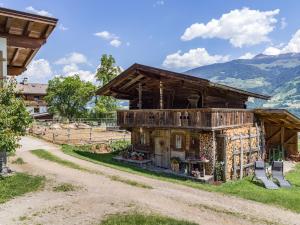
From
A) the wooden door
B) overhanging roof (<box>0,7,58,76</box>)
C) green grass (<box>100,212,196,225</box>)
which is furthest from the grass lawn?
overhanging roof (<box>0,7,58,76</box>)

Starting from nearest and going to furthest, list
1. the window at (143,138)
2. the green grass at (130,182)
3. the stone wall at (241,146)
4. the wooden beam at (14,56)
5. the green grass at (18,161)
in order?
the wooden beam at (14,56) → the green grass at (130,182) → the green grass at (18,161) → the stone wall at (241,146) → the window at (143,138)

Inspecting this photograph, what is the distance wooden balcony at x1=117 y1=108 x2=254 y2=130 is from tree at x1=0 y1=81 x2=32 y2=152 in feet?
31.3

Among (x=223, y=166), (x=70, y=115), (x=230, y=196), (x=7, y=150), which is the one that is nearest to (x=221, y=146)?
(x=223, y=166)

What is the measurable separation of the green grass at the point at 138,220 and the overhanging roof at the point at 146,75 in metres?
10.8

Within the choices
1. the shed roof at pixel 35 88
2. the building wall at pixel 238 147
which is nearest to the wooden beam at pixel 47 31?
the building wall at pixel 238 147

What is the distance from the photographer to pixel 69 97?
71938mm

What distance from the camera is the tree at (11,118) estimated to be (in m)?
13.8

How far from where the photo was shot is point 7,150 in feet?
46.4

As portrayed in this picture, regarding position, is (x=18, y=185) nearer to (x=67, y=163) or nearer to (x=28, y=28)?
(x=28, y=28)

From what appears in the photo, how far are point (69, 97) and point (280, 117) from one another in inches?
2073

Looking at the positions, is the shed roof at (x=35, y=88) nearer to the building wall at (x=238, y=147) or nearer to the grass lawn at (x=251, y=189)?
the grass lawn at (x=251, y=189)

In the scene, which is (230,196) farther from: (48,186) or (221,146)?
(48,186)

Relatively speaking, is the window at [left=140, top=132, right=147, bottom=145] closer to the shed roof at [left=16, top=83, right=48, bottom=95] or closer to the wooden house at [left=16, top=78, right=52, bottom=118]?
the wooden house at [left=16, top=78, right=52, bottom=118]

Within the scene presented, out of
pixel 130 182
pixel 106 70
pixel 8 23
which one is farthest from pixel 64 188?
pixel 106 70
